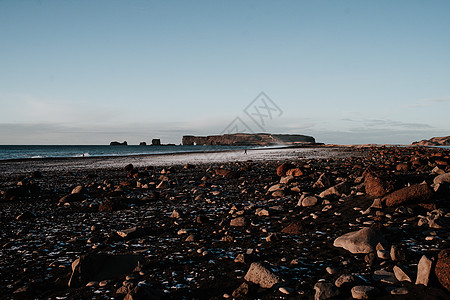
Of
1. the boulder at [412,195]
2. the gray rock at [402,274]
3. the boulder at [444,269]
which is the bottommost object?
the gray rock at [402,274]

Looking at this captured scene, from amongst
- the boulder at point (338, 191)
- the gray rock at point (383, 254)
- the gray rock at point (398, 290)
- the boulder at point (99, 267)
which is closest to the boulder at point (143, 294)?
the boulder at point (99, 267)

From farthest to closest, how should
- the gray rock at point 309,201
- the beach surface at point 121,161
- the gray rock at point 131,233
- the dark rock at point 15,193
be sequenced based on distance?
1. the beach surface at point 121,161
2. the dark rock at point 15,193
3. the gray rock at point 309,201
4. the gray rock at point 131,233

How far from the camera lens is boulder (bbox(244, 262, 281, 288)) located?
3.09 m

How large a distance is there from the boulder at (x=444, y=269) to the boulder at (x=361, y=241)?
0.99 metres

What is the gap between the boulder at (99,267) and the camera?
11.0ft

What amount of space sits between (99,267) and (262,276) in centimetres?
199

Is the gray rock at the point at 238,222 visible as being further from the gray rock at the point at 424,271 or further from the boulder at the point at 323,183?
the boulder at the point at 323,183

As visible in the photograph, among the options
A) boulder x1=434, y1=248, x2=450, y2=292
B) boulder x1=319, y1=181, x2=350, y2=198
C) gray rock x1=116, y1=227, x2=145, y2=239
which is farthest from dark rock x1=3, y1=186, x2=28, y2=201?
boulder x1=434, y1=248, x2=450, y2=292

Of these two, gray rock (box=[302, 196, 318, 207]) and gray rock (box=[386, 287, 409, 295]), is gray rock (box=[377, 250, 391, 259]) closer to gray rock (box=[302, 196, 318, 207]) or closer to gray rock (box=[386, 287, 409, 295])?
gray rock (box=[386, 287, 409, 295])

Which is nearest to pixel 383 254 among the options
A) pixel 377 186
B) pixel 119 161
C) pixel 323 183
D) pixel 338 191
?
pixel 377 186

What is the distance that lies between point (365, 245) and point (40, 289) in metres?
4.02

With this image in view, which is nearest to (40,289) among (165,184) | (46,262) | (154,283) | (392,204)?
(46,262)

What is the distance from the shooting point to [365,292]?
2.73 meters

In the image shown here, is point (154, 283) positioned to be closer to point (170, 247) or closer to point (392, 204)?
point (170, 247)
